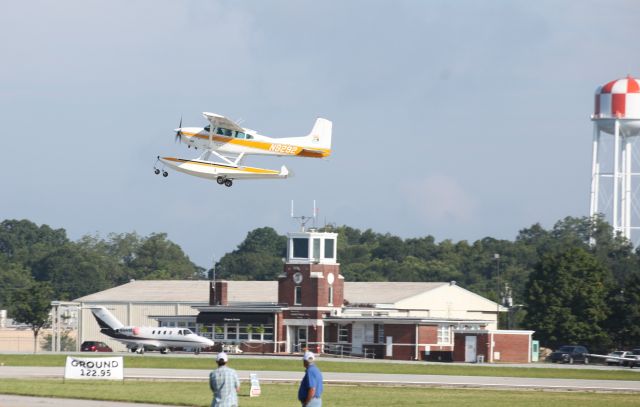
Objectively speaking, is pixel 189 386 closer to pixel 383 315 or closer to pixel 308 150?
pixel 308 150

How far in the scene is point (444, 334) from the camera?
112 meters

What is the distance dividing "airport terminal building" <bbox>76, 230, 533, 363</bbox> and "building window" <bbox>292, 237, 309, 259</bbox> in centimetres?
9

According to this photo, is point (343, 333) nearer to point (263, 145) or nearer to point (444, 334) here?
point (444, 334)

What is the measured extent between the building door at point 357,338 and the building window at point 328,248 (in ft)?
24.2

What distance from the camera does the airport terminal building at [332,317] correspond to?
109 metres

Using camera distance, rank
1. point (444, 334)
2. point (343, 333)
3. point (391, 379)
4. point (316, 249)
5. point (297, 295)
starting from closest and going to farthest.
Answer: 1. point (391, 379)
2. point (444, 334)
3. point (343, 333)
4. point (297, 295)
5. point (316, 249)

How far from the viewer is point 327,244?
11819 cm

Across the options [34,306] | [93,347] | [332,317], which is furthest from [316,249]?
[34,306]

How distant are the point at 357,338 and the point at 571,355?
17811mm

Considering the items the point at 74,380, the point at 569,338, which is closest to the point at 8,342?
the point at 569,338

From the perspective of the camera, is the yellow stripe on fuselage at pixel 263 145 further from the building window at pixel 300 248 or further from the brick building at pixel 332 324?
the building window at pixel 300 248

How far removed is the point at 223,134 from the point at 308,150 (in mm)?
4097

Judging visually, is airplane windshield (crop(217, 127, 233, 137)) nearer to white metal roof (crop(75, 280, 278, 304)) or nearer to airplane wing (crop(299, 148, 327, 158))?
airplane wing (crop(299, 148, 327, 158))

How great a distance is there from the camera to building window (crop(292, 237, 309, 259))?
386 feet
